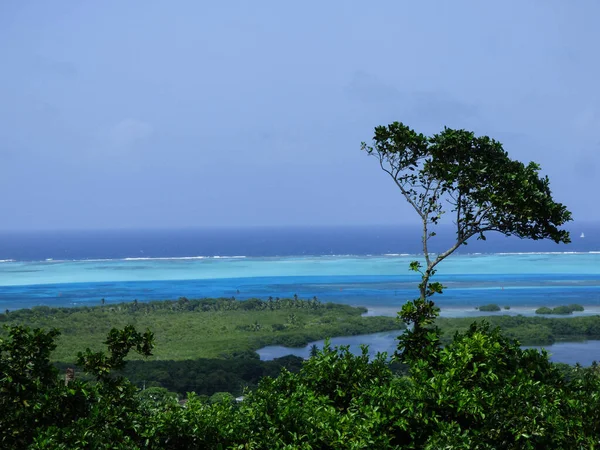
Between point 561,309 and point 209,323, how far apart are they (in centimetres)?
2350

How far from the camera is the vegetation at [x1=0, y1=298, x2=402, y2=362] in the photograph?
121 feet

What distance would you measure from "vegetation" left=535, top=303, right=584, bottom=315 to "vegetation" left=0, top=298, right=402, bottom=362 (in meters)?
11.3

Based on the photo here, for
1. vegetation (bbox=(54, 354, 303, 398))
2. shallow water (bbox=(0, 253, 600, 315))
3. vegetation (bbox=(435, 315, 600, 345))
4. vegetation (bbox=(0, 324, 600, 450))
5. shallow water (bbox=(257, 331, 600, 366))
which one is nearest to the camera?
vegetation (bbox=(0, 324, 600, 450))

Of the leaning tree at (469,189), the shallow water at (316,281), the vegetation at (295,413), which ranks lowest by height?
the shallow water at (316,281)

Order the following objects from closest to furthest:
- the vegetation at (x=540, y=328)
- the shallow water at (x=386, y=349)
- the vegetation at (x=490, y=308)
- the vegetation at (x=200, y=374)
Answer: the vegetation at (x=200, y=374) → the shallow water at (x=386, y=349) → the vegetation at (x=540, y=328) → the vegetation at (x=490, y=308)

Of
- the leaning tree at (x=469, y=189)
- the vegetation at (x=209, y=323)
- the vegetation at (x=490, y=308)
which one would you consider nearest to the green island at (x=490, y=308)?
the vegetation at (x=490, y=308)

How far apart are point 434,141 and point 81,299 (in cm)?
4962

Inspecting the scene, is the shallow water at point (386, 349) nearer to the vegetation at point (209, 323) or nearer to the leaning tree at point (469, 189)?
the vegetation at point (209, 323)

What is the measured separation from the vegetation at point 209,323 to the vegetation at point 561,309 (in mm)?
11349

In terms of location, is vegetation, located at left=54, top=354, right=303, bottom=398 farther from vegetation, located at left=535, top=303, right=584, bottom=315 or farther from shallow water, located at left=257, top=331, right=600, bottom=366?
vegetation, located at left=535, top=303, right=584, bottom=315

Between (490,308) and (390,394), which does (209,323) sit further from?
(390,394)

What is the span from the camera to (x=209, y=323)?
43688 mm

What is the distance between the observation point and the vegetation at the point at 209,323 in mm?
36969

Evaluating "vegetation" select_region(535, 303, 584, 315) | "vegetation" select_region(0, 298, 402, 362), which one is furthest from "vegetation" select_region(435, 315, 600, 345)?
"vegetation" select_region(535, 303, 584, 315)
